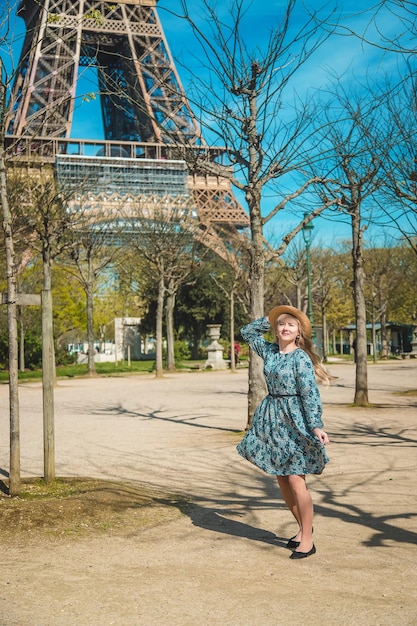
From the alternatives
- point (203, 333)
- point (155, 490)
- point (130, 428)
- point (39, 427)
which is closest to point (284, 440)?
point (155, 490)

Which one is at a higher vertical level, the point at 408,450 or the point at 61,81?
the point at 61,81

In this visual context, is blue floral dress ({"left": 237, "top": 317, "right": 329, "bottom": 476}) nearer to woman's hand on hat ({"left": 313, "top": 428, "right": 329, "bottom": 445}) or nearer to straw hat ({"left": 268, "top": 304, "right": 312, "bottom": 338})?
woman's hand on hat ({"left": 313, "top": 428, "right": 329, "bottom": 445})

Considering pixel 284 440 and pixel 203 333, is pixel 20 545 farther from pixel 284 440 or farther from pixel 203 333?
pixel 203 333

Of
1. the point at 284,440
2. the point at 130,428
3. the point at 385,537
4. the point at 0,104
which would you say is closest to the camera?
the point at 284,440

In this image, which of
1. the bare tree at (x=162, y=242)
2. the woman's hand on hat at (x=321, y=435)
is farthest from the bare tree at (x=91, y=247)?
the woman's hand on hat at (x=321, y=435)

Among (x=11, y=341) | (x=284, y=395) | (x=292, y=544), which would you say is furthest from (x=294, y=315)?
(x=11, y=341)

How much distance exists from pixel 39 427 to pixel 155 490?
249 inches

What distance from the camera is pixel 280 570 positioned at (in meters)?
4.29

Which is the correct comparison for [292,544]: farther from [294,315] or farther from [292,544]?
[294,315]

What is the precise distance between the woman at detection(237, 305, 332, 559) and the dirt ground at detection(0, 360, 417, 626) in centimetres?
36

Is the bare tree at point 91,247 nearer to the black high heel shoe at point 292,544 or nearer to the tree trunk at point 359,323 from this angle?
the tree trunk at point 359,323

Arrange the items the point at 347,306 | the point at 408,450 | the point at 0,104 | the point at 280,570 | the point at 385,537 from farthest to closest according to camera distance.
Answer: the point at 347,306 < the point at 408,450 < the point at 0,104 < the point at 385,537 < the point at 280,570

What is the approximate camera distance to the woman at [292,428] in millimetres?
4629

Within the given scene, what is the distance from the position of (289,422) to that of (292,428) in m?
0.04
